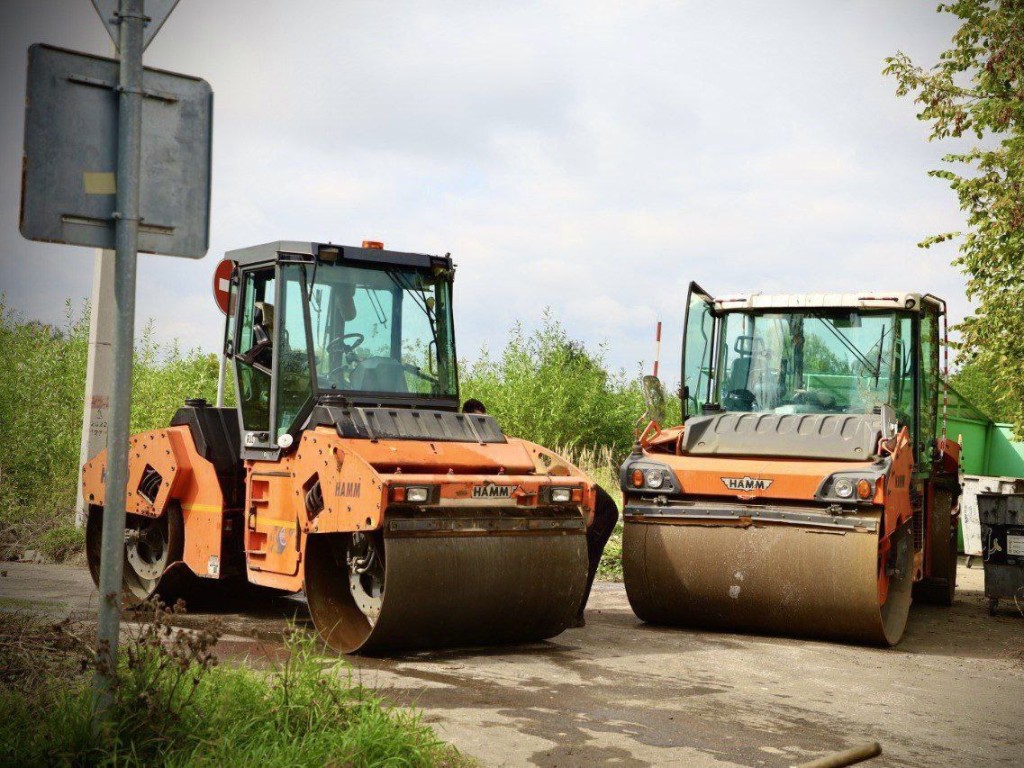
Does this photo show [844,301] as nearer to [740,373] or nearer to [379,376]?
[740,373]

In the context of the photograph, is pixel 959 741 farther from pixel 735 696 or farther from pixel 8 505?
pixel 8 505

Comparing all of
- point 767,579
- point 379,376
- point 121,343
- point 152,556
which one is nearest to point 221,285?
point 152,556

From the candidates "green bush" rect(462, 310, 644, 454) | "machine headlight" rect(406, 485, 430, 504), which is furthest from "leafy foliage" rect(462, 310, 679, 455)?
"machine headlight" rect(406, 485, 430, 504)

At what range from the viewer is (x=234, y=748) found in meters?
4.55

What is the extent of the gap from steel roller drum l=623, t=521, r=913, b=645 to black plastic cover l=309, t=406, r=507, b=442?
1.63 m

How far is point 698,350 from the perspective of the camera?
35.6 feet

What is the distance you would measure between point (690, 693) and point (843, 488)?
2417 millimetres

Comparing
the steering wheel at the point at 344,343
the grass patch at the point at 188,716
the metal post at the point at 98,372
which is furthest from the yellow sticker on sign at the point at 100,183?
the metal post at the point at 98,372

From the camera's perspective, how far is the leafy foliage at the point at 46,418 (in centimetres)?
1362

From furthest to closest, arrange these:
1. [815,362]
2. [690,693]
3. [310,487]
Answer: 1. [815,362]
2. [310,487]
3. [690,693]

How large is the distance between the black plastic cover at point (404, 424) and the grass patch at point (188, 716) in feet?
8.45

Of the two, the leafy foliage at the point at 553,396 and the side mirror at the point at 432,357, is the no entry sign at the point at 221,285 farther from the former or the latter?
the leafy foliage at the point at 553,396

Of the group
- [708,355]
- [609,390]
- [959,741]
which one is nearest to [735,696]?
[959,741]

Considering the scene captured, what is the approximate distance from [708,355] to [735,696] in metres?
4.54
